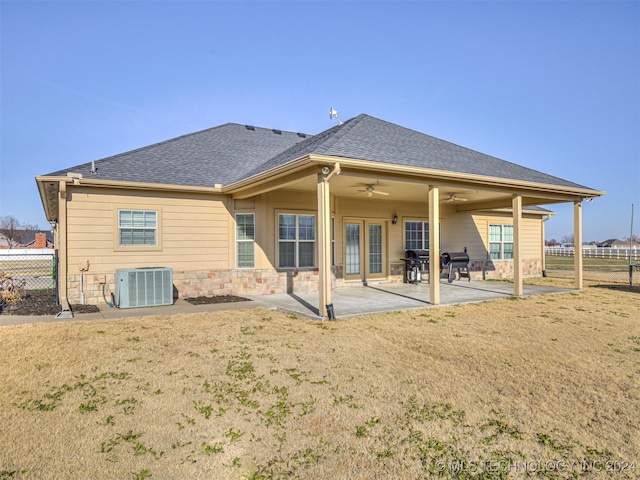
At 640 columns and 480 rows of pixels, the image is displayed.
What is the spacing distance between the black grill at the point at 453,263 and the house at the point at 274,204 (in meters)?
0.90

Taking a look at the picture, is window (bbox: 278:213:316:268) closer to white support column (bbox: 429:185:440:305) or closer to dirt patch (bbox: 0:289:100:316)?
white support column (bbox: 429:185:440:305)

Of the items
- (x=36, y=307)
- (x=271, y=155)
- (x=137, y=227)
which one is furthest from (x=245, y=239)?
(x=36, y=307)

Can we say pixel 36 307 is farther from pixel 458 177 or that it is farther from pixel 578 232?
pixel 578 232

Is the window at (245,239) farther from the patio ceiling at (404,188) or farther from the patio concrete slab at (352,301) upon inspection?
the patio concrete slab at (352,301)

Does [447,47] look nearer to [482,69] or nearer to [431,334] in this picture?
[482,69]

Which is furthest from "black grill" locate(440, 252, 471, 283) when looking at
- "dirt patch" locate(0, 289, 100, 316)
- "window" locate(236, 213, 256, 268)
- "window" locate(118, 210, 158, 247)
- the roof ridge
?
"dirt patch" locate(0, 289, 100, 316)

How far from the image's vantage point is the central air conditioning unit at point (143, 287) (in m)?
8.12

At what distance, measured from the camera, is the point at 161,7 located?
9.88m

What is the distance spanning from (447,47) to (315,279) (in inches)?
354

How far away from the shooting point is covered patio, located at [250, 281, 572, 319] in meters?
7.74

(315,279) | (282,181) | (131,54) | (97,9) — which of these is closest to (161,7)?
(97,9)

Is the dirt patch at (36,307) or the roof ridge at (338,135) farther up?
the roof ridge at (338,135)

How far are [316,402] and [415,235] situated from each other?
10224 mm

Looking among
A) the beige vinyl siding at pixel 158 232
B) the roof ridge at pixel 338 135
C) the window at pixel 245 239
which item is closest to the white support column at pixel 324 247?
the roof ridge at pixel 338 135
